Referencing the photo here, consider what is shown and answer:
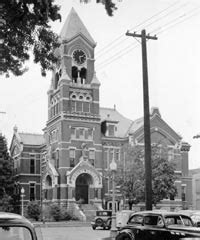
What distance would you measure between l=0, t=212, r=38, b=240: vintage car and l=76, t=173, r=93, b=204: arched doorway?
5099 cm

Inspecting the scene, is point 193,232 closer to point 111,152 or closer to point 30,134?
point 111,152

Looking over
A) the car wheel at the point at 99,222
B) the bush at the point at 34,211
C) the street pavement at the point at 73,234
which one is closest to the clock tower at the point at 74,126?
the bush at the point at 34,211

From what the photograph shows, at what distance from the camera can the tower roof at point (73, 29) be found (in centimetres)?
6101

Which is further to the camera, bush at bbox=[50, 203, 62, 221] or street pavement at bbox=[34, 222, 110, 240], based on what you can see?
bush at bbox=[50, 203, 62, 221]

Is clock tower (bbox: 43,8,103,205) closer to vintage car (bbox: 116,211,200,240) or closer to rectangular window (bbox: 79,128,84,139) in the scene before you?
rectangular window (bbox: 79,128,84,139)

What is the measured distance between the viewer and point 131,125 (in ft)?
221

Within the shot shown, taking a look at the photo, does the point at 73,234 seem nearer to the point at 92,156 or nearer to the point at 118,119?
the point at 92,156

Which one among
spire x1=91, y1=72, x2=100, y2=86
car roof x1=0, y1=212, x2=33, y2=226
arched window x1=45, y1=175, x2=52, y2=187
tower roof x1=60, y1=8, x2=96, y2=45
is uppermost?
tower roof x1=60, y1=8, x2=96, y2=45

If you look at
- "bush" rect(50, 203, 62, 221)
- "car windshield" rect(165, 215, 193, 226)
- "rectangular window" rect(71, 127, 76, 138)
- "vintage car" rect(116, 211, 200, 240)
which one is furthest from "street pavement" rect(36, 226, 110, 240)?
"rectangular window" rect(71, 127, 76, 138)

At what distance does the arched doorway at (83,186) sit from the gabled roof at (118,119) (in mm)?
8461

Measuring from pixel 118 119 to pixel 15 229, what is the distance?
62.5m

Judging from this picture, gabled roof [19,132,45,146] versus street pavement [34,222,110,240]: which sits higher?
gabled roof [19,132,45,146]

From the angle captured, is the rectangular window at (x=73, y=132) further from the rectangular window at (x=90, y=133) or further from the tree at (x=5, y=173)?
the tree at (x=5, y=173)

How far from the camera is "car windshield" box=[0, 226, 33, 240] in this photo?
611cm
